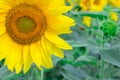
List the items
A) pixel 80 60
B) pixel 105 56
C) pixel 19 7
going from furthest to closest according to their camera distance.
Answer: pixel 80 60
pixel 105 56
pixel 19 7

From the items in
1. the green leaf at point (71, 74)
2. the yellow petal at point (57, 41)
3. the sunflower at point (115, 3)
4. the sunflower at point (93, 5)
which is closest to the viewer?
the yellow petal at point (57, 41)

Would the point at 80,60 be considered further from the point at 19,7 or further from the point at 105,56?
the point at 19,7

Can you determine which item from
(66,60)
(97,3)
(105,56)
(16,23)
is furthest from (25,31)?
(97,3)

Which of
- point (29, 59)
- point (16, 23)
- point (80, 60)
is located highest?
point (16, 23)

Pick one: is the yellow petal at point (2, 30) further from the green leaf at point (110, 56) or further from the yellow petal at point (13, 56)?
the green leaf at point (110, 56)

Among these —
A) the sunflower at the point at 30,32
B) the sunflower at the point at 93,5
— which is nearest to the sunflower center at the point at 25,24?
the sunflower at the point at 30,32

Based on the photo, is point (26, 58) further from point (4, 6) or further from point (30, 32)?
point (4, 6)

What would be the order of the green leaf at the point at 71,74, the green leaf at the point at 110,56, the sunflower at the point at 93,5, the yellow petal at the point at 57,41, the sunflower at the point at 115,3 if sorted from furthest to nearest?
the sunflower at the point at 115,3
the sunflower at the point at 93,5
the green leaf at the point at 71,74
the green leaf at the point at 110,56
the yellow petal at the point at 57,41
